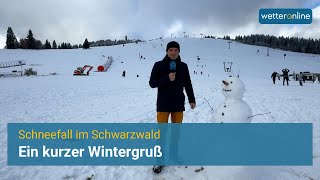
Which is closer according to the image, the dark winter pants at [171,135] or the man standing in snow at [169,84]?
the man standing in snow at [169,84]

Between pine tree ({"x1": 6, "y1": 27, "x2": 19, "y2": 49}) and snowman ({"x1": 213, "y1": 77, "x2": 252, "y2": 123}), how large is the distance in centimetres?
11021

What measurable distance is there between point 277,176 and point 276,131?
2.89m

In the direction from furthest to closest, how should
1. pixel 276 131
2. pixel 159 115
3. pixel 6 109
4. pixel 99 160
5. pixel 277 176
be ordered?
pixel 6 109, pixel 276 131, pixel 99 160, pixel 159 115, pixel 277 176

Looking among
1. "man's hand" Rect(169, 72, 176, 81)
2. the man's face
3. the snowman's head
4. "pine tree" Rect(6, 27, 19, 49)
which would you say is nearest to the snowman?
the snowman's head

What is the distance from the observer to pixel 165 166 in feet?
15.6

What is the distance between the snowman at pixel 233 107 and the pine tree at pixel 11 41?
110206 millimetres

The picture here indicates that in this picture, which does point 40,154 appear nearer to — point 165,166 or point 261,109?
point 165,166

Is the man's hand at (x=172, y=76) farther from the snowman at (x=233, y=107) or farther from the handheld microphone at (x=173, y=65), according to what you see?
the snowman at (x=233, y=107)

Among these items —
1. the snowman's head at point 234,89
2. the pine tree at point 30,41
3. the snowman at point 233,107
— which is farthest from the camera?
the pine tree at point 30,41

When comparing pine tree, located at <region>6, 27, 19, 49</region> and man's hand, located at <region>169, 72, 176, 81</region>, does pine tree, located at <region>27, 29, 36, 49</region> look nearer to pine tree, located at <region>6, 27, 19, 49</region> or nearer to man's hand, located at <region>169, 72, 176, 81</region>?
pine tree, located at <region>6, 27, 19, 49</region>

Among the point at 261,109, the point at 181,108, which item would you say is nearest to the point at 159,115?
the point at 181,108

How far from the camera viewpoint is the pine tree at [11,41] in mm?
100938

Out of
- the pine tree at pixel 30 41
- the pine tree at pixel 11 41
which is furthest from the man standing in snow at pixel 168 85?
the pine tree at pixel 11 41

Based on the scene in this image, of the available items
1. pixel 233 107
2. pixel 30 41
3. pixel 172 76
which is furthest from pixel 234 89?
pixel 30 41
